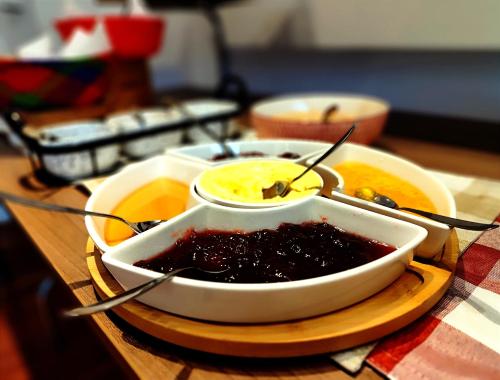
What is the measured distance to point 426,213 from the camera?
1.72 ft

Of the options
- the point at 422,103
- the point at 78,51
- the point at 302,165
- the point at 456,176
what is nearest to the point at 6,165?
the point at 78,51

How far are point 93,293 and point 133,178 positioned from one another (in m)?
0.25

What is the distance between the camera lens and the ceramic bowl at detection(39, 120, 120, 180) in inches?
34.3

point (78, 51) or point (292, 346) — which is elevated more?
point (78, 51)

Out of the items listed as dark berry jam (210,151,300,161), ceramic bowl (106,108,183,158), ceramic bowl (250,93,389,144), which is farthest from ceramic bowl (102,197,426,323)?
ceramic bowl (106,108,183,158)

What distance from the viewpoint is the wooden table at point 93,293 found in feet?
1.33

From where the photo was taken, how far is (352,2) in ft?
4.09

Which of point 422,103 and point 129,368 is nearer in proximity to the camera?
point 129,368

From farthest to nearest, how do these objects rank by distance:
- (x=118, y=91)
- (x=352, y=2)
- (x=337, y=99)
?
(x=118, y=91) < (x=352, y=2) < (x=337, y=99)

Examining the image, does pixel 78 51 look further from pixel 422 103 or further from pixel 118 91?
pixel 422 103

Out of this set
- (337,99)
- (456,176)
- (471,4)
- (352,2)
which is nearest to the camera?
(456,176)

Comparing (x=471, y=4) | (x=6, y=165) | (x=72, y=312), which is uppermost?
(x=471, y=4)

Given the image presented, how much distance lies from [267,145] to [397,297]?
451 millimetres

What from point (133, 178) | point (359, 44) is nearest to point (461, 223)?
point (133, 178)
